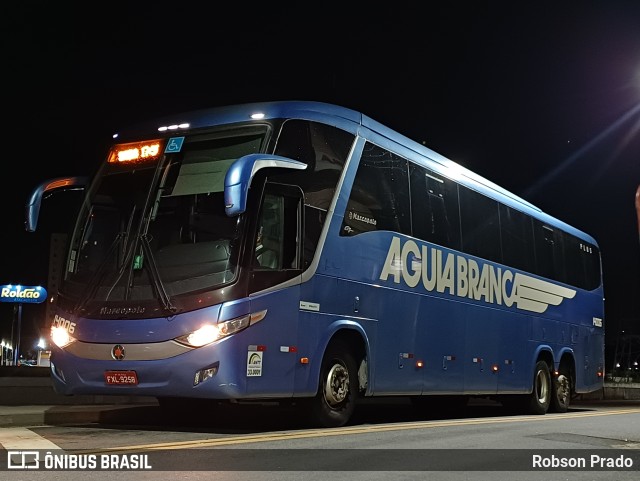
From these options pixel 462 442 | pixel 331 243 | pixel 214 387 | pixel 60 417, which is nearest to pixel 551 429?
pixel 462 442

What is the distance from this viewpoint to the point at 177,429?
10445 mm

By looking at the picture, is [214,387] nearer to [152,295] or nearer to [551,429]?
[152,295]

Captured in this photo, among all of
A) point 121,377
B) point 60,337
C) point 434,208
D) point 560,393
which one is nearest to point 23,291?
point 560,393

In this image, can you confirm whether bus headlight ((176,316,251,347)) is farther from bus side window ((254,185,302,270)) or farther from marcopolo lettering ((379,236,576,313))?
marcopolo lettering ((379,236,576,313))

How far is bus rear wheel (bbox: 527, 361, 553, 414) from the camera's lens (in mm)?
17844

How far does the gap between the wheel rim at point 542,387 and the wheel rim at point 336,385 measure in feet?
26.5

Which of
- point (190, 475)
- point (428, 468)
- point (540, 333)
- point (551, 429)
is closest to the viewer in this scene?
point (190, 475)

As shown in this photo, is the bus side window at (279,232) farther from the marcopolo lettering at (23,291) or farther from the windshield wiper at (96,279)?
the marcopolo lettering at (23,291)

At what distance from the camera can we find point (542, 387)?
1827 centimetres

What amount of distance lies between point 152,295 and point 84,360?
4.02ft

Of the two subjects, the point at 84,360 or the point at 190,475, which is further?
the point at 84,360

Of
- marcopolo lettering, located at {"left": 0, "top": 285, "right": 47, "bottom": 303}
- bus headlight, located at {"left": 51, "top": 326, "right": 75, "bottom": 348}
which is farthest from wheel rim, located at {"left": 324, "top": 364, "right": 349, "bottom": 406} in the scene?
marcopolo lettering, located at {"left": 0, "top": 285, "right": 47, "bottom": 303}

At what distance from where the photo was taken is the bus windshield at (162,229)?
9.85 meters

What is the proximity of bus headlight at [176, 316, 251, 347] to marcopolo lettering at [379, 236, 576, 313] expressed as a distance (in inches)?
129
